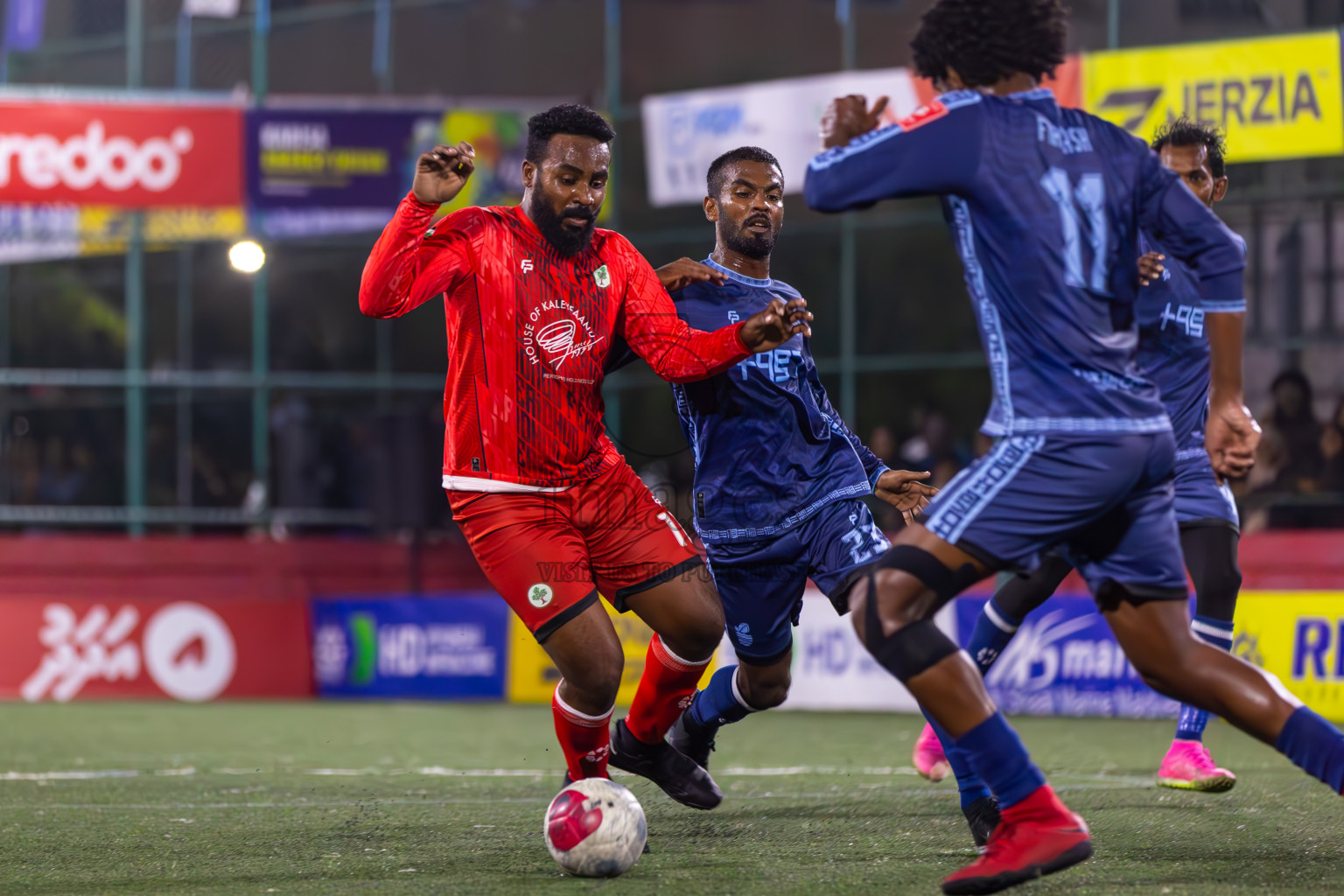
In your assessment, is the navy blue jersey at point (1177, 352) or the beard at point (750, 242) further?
the navy blue jersey at point (1177, 352)

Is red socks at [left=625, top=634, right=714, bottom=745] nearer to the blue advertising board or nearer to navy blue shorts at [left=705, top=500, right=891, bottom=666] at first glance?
navy blue shorts at [left=705, top=500, right=891, bottom=666]

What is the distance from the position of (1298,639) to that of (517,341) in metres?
7.91

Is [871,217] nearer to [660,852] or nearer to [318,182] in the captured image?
[318,182]

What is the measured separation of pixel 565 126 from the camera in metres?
5.38

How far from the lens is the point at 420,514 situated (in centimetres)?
1523

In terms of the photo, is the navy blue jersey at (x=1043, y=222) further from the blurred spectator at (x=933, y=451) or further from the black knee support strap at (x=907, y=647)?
the blurred spectator at (x=933, y=451)

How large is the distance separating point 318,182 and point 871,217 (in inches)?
228

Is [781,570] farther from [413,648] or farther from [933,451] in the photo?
[933,451]

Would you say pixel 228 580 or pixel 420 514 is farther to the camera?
pixel 228 580

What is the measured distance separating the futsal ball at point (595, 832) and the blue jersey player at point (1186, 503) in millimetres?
1884

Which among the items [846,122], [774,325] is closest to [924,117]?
[846,122]

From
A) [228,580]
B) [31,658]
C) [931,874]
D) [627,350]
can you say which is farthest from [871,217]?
[931,874]

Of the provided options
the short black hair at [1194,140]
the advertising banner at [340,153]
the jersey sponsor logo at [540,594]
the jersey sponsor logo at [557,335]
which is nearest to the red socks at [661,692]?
the jersey sponsor logo at [540,594]

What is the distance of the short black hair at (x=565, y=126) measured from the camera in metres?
5.38
